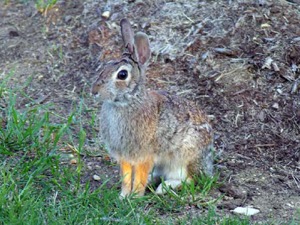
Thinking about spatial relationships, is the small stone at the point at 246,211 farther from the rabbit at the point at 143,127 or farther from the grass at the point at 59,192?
the rabbit at the point at 143,127

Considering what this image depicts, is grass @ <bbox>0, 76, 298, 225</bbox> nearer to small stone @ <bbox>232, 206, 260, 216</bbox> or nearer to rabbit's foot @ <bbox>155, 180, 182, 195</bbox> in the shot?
rabbit's foot @ <bbox>155, 180, 182, 195</bbox>

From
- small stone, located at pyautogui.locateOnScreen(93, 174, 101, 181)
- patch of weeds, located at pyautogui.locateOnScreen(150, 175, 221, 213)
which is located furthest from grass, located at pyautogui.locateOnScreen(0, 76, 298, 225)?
small stone, located at pyautogui.locateOnScreen(93, 174, 101, 181)

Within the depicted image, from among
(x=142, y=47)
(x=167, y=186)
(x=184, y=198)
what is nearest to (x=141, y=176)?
(x=167, y=186)

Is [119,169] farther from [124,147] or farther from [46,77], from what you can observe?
[46,77]

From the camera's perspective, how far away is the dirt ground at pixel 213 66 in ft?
19.6

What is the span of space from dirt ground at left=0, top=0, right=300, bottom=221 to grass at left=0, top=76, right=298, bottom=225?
232 millimetres

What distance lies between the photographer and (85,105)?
674 cm

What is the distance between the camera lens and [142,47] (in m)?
5.21

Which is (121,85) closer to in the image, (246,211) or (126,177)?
(126,177)

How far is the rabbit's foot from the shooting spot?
5.37 metres

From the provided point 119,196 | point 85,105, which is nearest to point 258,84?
point 85,105

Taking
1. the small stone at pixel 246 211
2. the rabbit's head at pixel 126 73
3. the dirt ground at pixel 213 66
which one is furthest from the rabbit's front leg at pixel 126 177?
the small stone at pixel 246 211

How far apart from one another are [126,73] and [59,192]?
1.09 metres

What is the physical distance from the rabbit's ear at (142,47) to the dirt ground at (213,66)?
3.63 feet
